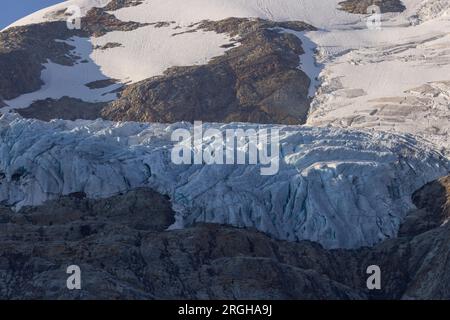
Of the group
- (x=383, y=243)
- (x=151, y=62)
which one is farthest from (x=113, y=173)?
(x=151, y=62)

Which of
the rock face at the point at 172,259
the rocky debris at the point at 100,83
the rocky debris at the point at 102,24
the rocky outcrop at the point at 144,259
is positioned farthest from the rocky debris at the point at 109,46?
the rocky outcrop at the point at 144,259

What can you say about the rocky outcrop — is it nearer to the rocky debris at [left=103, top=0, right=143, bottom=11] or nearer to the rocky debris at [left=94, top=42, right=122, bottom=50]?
the rocky debris at [left=94, top=42, right=122, bottom=50]

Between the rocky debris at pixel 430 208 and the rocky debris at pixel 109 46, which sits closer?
the rocky debris at pixel 430 208

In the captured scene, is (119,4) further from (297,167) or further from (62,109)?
→ (297,167)

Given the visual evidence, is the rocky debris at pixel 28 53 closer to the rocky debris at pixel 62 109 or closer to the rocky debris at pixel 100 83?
the rocky debris at pixel 62 109

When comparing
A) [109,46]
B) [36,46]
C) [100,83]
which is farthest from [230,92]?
[36,46]

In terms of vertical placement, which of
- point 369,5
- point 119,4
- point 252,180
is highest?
point 252,180

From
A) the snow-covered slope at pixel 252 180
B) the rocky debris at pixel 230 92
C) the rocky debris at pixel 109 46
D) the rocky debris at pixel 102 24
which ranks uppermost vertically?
the snow-covered slope at pixel 252 180
